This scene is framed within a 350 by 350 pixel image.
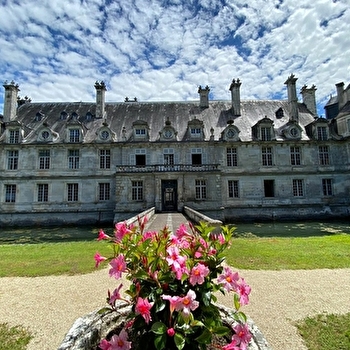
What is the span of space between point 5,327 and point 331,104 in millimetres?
38537

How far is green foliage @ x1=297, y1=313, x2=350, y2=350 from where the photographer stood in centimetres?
321

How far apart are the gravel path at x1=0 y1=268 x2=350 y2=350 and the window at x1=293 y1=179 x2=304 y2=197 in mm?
17896

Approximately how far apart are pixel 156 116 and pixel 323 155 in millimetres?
17410

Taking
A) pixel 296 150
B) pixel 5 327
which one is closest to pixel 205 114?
pixel 296 150

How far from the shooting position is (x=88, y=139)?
75.1 feet

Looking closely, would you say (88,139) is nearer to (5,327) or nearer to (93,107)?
(93,107)

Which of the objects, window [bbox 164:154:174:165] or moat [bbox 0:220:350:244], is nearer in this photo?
moat [bbox 0:220:350:244]

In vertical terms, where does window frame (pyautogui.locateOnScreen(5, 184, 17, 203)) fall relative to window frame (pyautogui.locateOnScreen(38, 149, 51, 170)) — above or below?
below

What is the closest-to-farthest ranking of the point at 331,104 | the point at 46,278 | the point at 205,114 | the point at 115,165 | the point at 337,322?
the point at 337,322 → the point at 46,278 → the point at 115,165 → the point at 205,114 → the point at 331,104

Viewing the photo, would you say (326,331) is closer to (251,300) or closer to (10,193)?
(251,300)

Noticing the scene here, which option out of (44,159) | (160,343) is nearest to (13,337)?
(160,343)

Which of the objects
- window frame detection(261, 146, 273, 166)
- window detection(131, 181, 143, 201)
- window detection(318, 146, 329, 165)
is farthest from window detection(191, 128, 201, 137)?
window detection(318, 146, 329, 165)

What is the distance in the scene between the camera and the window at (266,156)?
22938 millimetres

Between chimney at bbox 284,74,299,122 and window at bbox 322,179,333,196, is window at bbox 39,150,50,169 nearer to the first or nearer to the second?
chimney at bbox 284,74,299,122
